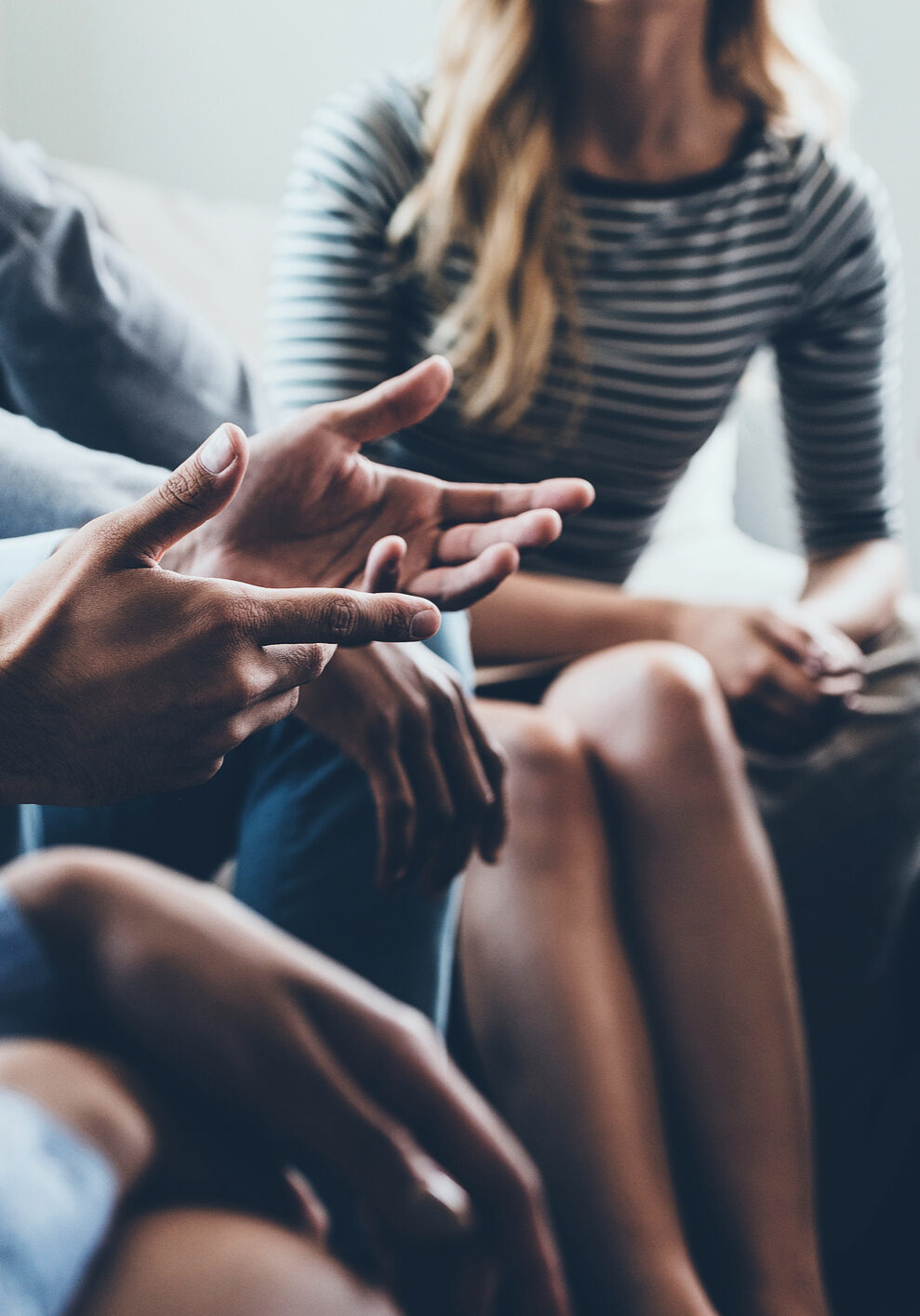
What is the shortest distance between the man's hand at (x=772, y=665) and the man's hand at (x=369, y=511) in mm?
323

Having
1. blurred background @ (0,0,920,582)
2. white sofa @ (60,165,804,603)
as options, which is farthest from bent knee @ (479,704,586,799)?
blurred background @ (0,0,920,582)

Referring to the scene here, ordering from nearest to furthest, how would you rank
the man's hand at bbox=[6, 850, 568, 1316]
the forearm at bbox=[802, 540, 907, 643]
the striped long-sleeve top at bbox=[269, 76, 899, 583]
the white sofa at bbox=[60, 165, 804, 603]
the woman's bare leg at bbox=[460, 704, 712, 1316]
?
the man's hand at bbox=[6, 850, 568, 1316] → the woman's bare leg at bbox=[460, 704, 712, 1316] → the striped long-sleeve top at bbox=[269, 76, 899, 583] → the forearm at bbox=[802, 540, 907, 643] → the white sofa at bbox=[60, 165, 804, 603]

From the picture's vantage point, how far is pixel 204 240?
2.82ft

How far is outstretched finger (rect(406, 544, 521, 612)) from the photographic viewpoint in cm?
28

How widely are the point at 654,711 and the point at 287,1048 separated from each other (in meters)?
0.25

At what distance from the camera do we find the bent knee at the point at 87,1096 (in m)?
0.28

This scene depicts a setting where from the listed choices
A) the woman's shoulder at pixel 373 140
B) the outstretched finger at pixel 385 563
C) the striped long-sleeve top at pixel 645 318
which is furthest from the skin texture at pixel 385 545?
the woman's shoulder at pixel 373 140

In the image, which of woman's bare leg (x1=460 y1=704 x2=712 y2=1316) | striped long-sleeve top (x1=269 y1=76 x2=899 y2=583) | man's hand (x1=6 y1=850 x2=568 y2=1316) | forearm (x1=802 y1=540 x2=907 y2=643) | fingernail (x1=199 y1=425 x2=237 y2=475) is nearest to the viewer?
fingernail (x1=199 y1=425 x2=237 y2=475)

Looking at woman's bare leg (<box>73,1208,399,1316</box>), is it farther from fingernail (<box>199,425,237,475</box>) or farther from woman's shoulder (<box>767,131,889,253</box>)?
A: woman's shoulder (<box>767,131,889,253</box>)

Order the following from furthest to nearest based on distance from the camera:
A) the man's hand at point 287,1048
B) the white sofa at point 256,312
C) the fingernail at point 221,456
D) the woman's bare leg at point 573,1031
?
the white sofa at point 256,312 → the woman's bare leg at point 573,1031 → the man's hand at point 287,1048 → the fingernail at point 221,456

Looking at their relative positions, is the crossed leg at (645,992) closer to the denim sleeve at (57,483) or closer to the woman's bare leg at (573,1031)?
the woman's bare leg at (573,1031)

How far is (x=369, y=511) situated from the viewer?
0.27m

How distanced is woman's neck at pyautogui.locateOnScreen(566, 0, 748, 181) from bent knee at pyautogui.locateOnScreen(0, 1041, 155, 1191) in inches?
23.2

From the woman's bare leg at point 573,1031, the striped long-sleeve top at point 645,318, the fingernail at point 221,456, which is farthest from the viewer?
the striped long-sleeve top at point 645,318
